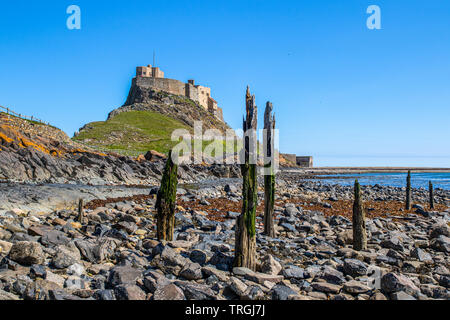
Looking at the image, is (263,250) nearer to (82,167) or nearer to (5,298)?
(5,298)

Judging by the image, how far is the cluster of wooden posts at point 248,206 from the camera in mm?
7523

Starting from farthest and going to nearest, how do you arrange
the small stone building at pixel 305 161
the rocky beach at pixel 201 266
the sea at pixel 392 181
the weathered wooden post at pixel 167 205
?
the small stone building at pixel 305 161
the sea at pixel 392 181
the weathered wooden post at pixel 167 205
the rocky beach at pixel 201 266

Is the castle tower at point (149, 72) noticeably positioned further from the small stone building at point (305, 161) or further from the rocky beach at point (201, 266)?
the rocky beach at point (201, 266)

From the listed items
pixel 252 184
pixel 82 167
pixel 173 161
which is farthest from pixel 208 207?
pixel 82 167

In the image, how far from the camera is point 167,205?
1003cm

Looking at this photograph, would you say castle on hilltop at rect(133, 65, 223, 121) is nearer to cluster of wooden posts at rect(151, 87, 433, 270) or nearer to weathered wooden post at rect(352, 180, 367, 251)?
cluster of wooden posts at rect(151, 87, 433, 270)

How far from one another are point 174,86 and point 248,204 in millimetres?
127867

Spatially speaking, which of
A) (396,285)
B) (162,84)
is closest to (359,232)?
(396,285)

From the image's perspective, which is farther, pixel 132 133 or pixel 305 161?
pixel 305 161

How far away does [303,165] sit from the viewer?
150 m

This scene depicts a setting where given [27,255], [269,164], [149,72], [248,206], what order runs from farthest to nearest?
[149,72]
[269,164]
[248,206]
[27,255]

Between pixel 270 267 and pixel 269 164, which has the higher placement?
pixel 269 164

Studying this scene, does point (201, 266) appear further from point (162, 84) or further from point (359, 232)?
point (162, 84)

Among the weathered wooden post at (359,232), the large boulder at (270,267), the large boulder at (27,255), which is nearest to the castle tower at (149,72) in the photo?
the weathered wooden post at (359,232)
